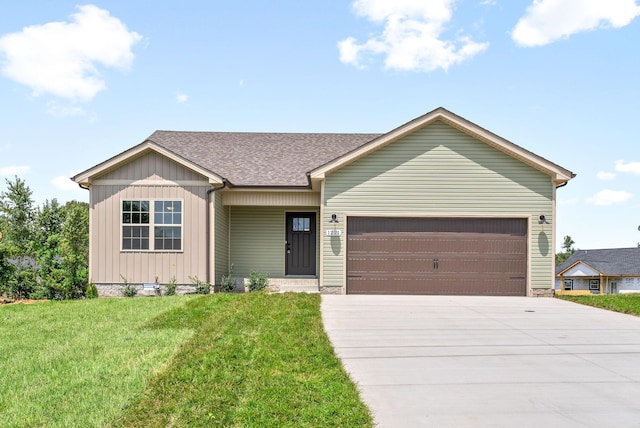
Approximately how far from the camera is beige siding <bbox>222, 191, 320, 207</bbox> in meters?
15.3

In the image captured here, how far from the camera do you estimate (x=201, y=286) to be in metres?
14.2

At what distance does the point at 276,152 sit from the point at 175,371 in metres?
12.6

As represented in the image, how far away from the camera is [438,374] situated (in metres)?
6.28

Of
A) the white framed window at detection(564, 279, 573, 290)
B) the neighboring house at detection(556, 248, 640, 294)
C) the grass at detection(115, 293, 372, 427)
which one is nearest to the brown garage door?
the grass at detection(115, 293, 372, 427)

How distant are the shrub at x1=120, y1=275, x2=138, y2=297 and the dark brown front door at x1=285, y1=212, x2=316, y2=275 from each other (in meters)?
4.61

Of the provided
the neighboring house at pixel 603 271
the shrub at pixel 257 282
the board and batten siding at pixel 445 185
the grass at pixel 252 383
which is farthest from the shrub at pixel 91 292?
the neighboring house at pixel 603 271

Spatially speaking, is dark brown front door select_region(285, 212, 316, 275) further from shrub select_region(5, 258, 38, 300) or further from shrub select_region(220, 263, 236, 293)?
shrub select_region(5, 258, 38, 300)

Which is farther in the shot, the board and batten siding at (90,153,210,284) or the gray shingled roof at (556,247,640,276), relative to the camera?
the gray shingled roof at (556,247,640,276)

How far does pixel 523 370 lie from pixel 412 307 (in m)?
5.24

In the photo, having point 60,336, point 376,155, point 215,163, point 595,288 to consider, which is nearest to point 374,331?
point 60,336

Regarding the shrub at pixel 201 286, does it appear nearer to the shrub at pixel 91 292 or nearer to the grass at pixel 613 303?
the shrub at pixel 91 292

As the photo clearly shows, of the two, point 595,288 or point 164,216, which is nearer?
point 164,216

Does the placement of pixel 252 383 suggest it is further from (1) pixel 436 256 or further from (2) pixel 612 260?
(2) pixel 612 260

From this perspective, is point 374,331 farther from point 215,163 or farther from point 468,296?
point 215,163
